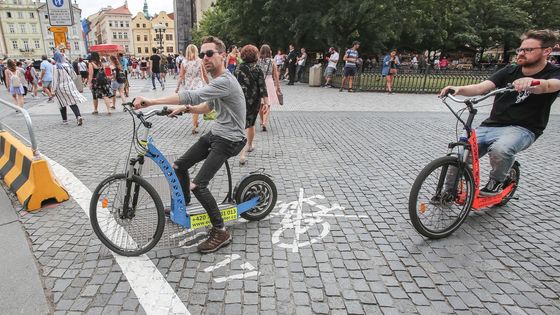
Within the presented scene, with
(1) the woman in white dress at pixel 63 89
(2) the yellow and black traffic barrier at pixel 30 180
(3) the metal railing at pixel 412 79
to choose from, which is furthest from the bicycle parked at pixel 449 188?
(3) the metal railing at pixel 412 79

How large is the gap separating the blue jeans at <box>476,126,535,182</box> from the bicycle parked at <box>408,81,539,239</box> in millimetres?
258

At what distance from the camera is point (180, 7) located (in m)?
77.9

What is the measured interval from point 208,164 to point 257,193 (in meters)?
0.83

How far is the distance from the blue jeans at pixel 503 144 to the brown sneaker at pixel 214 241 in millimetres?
2921

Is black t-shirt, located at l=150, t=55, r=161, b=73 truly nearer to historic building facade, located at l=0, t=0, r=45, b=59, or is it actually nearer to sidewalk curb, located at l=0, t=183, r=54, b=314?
sidewalk curb, located at l=0, t=183, r=54, b=314

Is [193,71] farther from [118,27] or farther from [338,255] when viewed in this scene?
[118,27]

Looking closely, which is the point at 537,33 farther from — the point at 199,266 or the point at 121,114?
the point at 121,114

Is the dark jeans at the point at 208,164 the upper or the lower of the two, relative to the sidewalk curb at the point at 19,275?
upper

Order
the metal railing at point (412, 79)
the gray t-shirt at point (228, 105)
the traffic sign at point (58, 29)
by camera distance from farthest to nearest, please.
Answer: the metal railing at point (412, 79) → the traffic sign at point (58, 29) → the gray t-shirt at point (228, 105)

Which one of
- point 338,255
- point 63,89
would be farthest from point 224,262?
point 63,89

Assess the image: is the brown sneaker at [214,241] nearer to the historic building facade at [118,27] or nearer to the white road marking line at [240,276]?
the white road marking line at [240,276]

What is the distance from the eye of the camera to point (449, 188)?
11.9 ft

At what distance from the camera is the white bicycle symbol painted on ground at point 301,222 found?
3.54 metres

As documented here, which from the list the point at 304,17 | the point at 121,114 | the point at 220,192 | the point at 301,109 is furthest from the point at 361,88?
the point at 220,192
